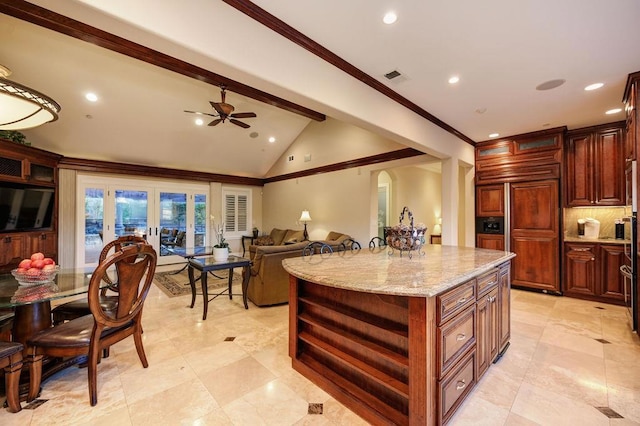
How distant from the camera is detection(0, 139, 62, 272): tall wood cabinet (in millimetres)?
4293

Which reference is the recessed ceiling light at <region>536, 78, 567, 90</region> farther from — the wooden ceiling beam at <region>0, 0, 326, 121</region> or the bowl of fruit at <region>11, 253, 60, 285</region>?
the bowl of fruit at <region>11, 253, 60, 285</region>

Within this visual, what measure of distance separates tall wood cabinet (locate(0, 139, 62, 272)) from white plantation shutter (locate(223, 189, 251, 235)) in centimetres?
389

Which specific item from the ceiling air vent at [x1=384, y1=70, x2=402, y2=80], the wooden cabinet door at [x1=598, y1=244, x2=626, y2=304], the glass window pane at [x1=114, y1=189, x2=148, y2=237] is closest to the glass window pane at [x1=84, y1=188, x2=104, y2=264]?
the glass window pane at [x1=114, y1=189, x2=148, y2=237]

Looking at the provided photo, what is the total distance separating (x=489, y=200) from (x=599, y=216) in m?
1.57

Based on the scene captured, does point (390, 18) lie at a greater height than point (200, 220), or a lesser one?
greater

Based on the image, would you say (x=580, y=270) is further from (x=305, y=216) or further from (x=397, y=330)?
(x=305, y=216)

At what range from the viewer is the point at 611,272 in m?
3.98

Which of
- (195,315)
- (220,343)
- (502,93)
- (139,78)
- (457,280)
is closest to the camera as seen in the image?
(457,280)

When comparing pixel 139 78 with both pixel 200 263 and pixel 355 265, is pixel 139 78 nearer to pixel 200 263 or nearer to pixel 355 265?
pixel 200 263

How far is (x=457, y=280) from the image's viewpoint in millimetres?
1657

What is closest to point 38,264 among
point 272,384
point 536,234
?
point 272,384

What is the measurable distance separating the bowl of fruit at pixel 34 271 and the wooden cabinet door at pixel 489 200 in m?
6.06

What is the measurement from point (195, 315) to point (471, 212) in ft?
16.7

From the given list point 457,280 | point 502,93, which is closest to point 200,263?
point 457,280
